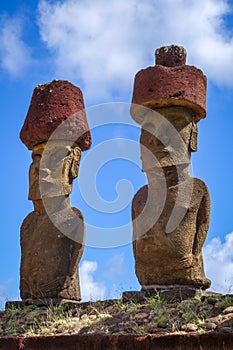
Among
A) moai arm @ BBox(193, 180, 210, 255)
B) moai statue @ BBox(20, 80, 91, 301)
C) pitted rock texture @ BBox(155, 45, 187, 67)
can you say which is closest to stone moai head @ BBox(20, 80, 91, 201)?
moai statue @ BBox(20, 80, 91, 301)

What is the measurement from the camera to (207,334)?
5945 mm

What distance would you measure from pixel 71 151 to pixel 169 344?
479cm

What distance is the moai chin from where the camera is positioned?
8523 mm

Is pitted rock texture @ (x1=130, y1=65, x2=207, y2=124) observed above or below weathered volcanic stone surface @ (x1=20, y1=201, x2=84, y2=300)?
above

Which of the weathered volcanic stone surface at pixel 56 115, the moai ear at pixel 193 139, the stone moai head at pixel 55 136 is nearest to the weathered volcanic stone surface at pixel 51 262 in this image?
the stone moai head at pixel 55 136

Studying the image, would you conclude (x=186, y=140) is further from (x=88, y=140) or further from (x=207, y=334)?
(x=207, y=334)

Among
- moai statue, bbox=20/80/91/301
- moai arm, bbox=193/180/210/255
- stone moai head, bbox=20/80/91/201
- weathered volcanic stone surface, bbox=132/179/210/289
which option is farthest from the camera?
stone moai head, bbox=20/80/91/201

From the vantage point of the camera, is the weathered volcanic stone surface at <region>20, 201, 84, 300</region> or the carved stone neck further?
the weathered volcanic stone surface at <region>20, 201, 84, 300</region>

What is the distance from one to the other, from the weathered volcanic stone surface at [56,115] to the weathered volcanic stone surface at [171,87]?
128cm

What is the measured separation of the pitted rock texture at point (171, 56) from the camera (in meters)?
9.56

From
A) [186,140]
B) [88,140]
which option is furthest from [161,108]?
[88,140]

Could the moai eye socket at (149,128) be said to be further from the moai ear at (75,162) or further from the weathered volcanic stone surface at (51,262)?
the weathered volcanic stone surface at (51,262)

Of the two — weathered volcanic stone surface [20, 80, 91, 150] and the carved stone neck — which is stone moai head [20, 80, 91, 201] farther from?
the carved stone neck

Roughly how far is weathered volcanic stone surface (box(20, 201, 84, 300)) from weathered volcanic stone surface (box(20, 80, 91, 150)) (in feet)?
4.10
